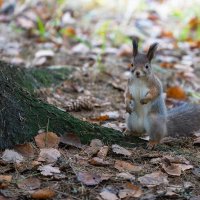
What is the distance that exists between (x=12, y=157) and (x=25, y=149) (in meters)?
0.13

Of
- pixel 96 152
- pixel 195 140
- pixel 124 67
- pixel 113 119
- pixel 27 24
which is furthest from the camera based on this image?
pixel 27 24

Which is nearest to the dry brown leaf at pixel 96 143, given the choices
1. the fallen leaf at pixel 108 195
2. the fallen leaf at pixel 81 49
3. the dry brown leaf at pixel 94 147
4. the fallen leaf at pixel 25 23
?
the dry brown leaf at pixel 94 147

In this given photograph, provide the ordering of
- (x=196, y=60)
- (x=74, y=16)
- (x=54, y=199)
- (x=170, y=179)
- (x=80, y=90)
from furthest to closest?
(x=74, y=16) < (x=196, y=60) < (x=80, y=90) < (x=170, y=179) < (x=54, y=199)

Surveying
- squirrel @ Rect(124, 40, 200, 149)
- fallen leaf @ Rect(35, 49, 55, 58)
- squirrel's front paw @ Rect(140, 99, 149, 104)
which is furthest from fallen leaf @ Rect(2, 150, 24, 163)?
fallen leaf @ Rect(35, 49, 55, 58)

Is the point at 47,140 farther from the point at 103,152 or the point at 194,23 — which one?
the point at 194,23

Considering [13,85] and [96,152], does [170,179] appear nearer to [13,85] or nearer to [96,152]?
[96,152]

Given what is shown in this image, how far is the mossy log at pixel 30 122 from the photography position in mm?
3213

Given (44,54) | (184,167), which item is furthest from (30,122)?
(44,54)

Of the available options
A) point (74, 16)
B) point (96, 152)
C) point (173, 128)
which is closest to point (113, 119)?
point (173, 128)

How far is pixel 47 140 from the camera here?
328cm

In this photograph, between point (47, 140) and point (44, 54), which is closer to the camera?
point (47, 140)

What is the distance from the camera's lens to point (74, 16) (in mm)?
7805

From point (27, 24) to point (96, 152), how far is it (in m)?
4.29

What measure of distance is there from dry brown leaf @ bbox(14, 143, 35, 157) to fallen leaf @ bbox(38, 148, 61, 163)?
0.21ft
